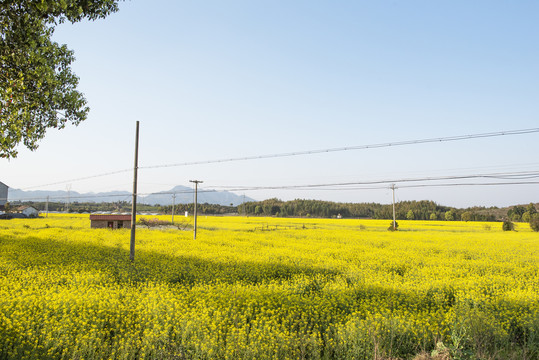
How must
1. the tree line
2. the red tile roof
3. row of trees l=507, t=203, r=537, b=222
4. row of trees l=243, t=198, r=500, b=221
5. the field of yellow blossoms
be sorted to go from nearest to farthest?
the field of yellow blossoms < the red tile roof < row of trees l=507, t=203, r=537, b=222 < the tree line < row of trees l=243, t=198, r=500, b=221

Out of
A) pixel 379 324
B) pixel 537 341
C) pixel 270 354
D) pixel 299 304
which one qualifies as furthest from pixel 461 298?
pixel 270 354

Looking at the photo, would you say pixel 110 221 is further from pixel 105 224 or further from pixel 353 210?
pixel 353 210

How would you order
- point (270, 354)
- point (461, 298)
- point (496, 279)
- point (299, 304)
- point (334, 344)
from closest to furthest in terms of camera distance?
1. point (270, 354)
2. point (334, 344)
3. point (299, 304)
4. point (461, 298)
5. point (496, 279)

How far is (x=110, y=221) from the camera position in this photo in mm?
47594

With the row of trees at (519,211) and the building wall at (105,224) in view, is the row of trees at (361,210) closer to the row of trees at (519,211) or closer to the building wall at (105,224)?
the row of trees at (519,211)

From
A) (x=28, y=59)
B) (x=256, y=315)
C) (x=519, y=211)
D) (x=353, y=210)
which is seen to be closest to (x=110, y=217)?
(x=28, y=59)

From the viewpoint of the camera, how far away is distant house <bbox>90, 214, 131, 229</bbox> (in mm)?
47125

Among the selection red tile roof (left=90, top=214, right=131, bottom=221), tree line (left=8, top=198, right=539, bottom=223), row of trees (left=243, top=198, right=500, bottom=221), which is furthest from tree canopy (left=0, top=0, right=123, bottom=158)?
row of trees (left=243, top=198, right=500, bottom=221)

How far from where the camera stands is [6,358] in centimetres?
657

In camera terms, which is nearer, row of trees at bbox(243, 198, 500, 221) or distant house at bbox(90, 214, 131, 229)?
distant house at bbox(90, 214, 131, 229)

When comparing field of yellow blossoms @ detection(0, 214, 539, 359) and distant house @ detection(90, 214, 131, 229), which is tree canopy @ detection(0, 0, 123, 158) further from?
distant house @ detection(90, 214, 131, 229)

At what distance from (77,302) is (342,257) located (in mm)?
15871

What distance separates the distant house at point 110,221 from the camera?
4712cm

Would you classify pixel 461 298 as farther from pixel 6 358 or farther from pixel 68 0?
pixel 68 0
